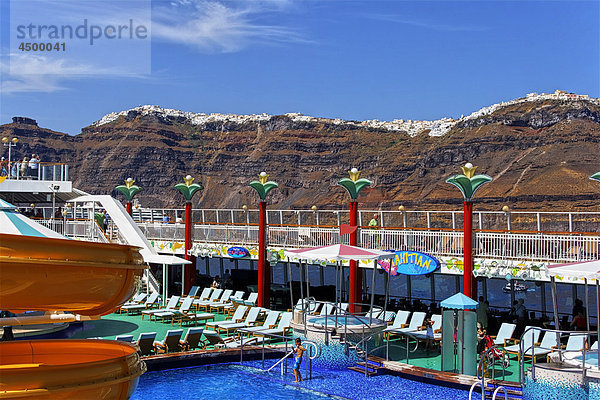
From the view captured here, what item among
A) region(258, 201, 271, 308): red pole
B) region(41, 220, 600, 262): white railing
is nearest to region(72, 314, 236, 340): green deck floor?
region(258, 201, 271, 308): red pole

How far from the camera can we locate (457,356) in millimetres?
13469

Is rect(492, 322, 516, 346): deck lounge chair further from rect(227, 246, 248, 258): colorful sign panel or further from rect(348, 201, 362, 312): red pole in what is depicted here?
rect(227, 246, 248, 258): colorful sign panel

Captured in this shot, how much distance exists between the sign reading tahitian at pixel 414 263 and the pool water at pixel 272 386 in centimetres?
470

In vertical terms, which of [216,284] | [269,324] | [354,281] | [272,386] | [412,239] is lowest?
[272,386]

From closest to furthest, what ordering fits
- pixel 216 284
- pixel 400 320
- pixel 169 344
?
1. pixel 169 344
2. pixel 400 320
3. pixel 216 284

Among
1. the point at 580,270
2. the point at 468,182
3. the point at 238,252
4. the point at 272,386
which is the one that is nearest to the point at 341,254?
the point at 272,386

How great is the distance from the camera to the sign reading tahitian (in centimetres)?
1795

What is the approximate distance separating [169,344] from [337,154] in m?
134

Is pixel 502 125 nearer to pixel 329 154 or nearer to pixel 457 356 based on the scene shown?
pixel 329 154

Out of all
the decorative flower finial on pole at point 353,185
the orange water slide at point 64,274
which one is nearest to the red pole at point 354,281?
the decorative flower finial on pole at point 353,185

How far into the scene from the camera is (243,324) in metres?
18.5

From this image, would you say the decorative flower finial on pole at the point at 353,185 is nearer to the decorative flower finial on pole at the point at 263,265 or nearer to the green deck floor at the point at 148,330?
the decorative flower finial on pole at the point at 263,265

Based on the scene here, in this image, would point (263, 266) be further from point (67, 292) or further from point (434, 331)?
point (67, 292)

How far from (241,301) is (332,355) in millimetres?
8054
